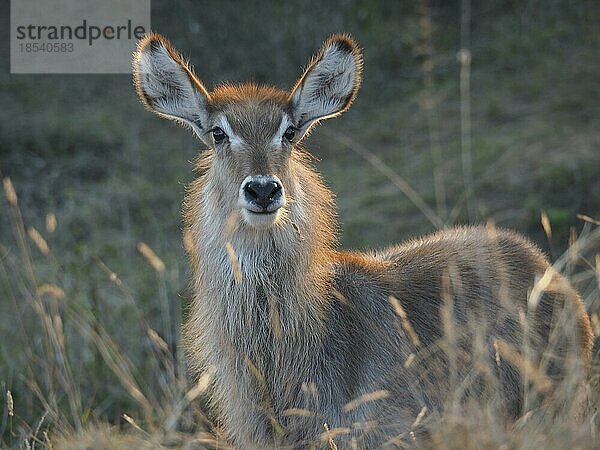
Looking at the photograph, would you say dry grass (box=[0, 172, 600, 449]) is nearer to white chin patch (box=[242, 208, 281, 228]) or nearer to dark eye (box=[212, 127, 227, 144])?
white chin patch (box=[242, 208, 281, 228])

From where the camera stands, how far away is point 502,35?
11305 millimetres

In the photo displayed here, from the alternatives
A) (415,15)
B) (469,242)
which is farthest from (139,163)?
(469,242)

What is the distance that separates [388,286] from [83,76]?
6.72 metres

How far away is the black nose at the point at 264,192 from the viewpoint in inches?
173

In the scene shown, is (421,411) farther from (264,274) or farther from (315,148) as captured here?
(315,148)

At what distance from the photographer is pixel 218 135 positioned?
483 centimetres

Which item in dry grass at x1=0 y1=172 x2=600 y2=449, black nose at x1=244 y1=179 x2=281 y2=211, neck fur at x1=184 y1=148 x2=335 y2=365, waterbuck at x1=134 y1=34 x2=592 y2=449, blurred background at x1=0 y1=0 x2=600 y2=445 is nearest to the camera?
dry grass at x1=0 y1=172 x2=600 y2=449

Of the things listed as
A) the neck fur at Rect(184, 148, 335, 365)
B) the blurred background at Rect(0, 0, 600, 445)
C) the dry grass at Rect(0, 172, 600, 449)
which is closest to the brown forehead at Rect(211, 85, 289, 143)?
the neck fur at Rect(184, 148, 335, 365)

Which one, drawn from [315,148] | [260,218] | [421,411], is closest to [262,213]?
[260,218]

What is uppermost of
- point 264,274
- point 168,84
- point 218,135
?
point 168,84

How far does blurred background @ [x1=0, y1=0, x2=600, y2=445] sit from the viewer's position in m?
7.35

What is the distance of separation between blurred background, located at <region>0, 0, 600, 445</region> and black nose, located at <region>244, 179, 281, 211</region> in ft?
6.98

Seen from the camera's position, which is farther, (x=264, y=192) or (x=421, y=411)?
(x=264, y=192)

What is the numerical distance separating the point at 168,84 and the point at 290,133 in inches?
24.8
